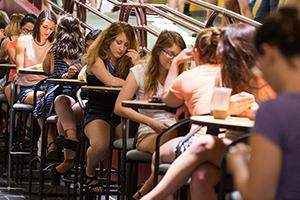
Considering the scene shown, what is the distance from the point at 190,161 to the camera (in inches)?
185

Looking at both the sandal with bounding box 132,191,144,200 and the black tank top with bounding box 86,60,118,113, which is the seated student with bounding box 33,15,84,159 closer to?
the black tank top with bounding box 86,60,118,113

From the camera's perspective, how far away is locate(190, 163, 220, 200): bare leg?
470cm

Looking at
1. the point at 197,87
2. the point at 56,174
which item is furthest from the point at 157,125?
the point at 56,174

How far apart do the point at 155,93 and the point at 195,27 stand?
4.62 ft

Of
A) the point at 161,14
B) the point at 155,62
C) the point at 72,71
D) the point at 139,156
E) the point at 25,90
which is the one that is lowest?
the point at 139,156

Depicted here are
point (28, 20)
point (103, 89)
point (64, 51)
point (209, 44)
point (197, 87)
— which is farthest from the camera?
point (28, 20)

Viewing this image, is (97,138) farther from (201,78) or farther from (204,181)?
(204,181)

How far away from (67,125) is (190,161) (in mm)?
2734

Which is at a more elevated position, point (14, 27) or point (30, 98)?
point (14, 27)

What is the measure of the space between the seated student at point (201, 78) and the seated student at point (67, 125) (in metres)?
1.91

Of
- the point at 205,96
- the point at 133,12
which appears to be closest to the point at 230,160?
the point at 205,96

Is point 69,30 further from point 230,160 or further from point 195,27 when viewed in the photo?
point 230,160

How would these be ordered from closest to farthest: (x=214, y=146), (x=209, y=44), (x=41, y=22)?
1. (x=214, y=146)
2. (x=209, y=44)
3. (x=41, y=22)

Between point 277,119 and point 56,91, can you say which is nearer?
point 277,119
